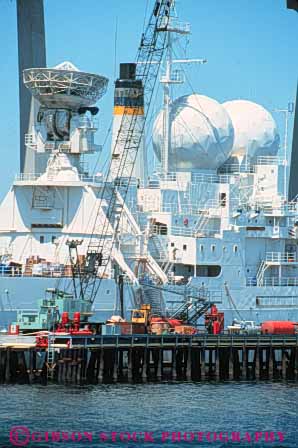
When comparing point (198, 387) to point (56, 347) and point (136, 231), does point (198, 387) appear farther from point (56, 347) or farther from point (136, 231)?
point (136, 231)

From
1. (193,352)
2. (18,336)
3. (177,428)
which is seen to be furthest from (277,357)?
(177,428)

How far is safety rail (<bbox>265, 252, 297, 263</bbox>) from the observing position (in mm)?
79312

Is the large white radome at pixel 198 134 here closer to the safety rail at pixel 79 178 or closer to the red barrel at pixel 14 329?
the safety rail at pixel 79 178

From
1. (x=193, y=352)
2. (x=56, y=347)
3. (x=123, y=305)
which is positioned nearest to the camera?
(x=56, y=347)

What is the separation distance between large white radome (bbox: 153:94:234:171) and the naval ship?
81 millimetres

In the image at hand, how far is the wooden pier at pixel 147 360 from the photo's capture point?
59562 mm

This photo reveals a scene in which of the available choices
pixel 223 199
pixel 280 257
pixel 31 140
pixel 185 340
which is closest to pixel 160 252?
pixel 223 199

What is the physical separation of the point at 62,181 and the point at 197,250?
8.24 meters

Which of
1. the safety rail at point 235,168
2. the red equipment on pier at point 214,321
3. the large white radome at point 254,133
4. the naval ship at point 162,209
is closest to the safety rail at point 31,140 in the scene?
the naval ship at point 162,209

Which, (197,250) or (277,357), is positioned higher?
(197,250)

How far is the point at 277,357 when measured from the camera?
72.9m

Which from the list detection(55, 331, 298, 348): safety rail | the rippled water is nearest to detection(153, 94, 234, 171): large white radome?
detection(55, 331, 298, 348): safety rail

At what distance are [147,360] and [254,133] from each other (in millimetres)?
25448

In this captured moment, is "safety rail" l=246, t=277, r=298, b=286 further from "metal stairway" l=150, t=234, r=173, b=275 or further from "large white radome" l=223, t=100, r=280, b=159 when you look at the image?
"large white radome" l=223, t=100, r=280, b=159
